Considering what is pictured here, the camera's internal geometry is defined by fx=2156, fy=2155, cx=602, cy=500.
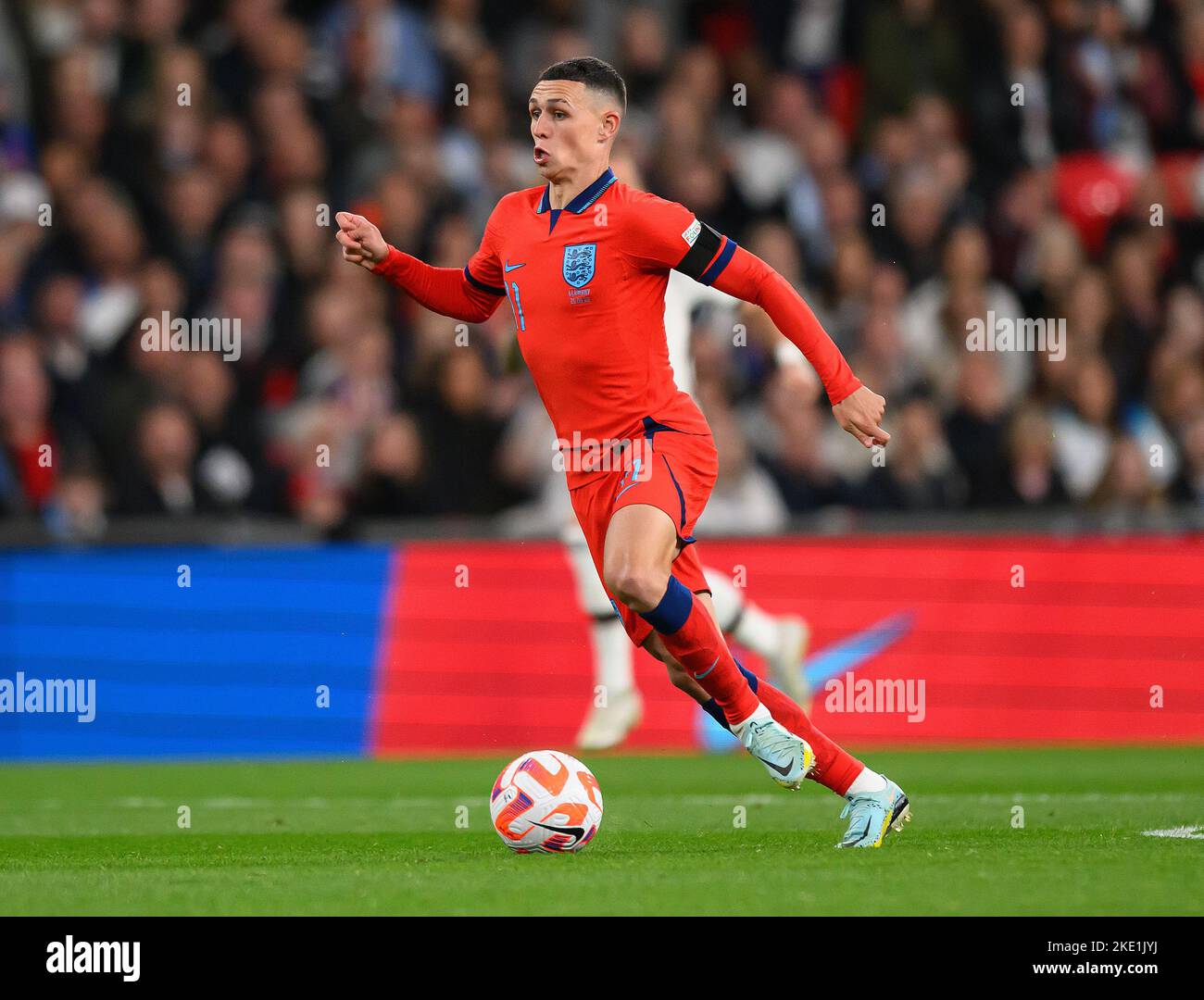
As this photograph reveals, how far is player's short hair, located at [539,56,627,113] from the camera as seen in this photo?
701cm

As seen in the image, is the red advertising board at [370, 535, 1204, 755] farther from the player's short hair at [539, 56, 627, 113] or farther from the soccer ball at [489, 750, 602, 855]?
the player's short hair at [539, 56, 627, 113]

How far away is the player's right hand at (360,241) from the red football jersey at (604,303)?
0.47 m

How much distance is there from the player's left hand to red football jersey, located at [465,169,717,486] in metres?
0.59

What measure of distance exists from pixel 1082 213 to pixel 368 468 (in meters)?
5.50

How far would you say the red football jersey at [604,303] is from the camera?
264 inches

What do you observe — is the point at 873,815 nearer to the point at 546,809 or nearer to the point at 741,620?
the point at 546,809

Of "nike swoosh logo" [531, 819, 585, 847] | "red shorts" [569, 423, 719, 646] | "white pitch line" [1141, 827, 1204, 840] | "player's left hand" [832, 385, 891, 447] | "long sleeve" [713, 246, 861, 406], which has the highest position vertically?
"long sleeve" [713, 246, 861, 406]

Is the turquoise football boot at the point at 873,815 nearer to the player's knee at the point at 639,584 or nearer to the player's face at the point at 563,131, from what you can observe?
the player's knee at the point at 639,584

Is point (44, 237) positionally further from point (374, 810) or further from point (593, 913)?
point (593, 913)

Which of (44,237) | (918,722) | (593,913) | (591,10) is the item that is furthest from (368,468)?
(593,913)

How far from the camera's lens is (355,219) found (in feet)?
23.5

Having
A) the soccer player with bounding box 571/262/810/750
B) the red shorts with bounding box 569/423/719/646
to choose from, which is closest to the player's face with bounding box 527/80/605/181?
Answer: the red shorts with bounding box 569/423/719/646

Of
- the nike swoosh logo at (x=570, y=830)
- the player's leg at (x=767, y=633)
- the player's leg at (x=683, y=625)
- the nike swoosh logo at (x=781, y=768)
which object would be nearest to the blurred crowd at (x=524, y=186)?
the player's leg at (x=767, y=633)

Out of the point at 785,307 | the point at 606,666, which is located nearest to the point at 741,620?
the point at 606,666
